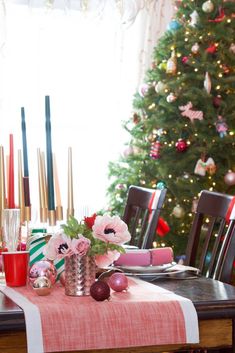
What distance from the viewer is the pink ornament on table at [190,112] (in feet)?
15.3

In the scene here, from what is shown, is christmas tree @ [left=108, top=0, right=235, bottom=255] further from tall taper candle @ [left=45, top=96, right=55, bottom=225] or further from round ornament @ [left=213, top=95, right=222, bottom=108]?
tall taper candle @ [left=45, top=96, right=55, bottom=225]

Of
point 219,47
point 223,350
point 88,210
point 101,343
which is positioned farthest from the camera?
point 219,47

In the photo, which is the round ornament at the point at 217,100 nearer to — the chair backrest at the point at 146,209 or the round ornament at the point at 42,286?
the chair backrest at the point at 146,209

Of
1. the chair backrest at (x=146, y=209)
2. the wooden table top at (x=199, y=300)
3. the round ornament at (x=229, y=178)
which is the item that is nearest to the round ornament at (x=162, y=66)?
the round ornament at (x=229, y=178)

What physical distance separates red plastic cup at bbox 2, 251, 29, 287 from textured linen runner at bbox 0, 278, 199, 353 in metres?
0.16

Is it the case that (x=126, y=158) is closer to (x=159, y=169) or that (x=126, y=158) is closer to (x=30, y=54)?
(x=159, y=169)

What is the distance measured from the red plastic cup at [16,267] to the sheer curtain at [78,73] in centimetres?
283

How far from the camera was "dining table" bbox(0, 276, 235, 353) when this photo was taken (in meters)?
1.75

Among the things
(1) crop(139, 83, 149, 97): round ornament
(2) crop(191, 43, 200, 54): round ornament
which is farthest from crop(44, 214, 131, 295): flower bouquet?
(1) crop(139, 83, 149, 97): round ornament

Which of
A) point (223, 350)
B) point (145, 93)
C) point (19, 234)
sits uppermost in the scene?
point (145, 93)

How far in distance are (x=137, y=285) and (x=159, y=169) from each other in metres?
2.62

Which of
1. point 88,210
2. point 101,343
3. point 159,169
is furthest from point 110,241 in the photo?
point 159,169

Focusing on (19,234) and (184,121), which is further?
(184,121)

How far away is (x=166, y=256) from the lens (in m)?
2.40
